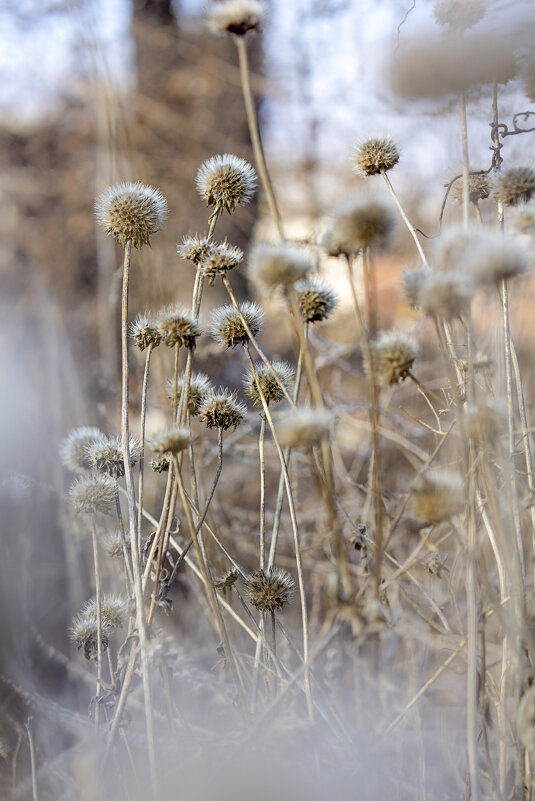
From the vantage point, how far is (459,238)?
0.82 m

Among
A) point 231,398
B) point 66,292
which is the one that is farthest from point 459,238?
point 66,292

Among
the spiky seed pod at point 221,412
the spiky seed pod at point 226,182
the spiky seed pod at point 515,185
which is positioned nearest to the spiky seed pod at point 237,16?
the spiky seed pod at point 226,182

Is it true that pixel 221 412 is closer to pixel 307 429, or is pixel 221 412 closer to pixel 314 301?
pixel 314 301

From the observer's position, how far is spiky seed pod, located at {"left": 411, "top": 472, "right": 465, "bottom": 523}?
751mm

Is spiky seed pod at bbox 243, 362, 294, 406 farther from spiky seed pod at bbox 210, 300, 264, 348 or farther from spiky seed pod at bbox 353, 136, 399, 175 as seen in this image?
spiky seed pod at bbox 353, 136, 399, 175

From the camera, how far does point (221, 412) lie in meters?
1.05

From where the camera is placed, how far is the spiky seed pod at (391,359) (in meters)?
0.79

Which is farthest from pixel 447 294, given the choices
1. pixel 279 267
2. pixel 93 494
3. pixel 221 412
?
pixel 93 494

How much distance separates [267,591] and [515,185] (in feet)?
2.50

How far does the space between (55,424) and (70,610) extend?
32.7 inches

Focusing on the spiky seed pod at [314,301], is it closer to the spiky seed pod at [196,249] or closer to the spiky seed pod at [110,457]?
the spiky seed pod at [196,249]

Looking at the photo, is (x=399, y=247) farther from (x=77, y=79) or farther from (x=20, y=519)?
(x=77, y=79)

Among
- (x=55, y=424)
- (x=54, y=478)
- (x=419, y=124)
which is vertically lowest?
(x=54, y=478)

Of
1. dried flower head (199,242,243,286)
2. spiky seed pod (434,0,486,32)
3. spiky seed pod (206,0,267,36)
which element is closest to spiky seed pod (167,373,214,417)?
dried flower head (199,242,243,286)
